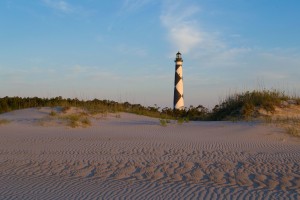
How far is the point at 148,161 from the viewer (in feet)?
24.2

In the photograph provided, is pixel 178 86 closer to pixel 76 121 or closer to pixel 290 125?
pixel 76 121

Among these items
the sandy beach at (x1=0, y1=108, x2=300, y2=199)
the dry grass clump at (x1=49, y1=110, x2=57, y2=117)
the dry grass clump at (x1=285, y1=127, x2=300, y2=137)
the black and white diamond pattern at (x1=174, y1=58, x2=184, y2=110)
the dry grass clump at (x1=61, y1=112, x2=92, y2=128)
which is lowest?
the sandy beach at (x1=0, y1=108, x2=300, y2=199)

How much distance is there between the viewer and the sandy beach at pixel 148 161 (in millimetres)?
5480

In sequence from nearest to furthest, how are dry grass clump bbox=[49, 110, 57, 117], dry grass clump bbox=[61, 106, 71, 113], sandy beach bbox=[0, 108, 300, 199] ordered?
1. sandy beach bbox=[0, 108, 300, 199]
2. dry grass clump bbox=[49, 110, 57, 117]
3. dry grass clump bbox=[61, 106, 71, 113]

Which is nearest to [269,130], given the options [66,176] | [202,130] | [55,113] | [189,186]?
[202,130]

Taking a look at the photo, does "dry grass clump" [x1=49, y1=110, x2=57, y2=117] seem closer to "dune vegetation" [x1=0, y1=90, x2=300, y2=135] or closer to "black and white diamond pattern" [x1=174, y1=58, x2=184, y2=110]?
"dune vegetation" [x1=0, y1=90, x2=300, y2=135]

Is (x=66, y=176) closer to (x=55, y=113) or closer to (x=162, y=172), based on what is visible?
(x=162, y=172)

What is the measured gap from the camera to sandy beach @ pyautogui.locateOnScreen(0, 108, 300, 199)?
18.0 feet

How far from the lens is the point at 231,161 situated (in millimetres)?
7379

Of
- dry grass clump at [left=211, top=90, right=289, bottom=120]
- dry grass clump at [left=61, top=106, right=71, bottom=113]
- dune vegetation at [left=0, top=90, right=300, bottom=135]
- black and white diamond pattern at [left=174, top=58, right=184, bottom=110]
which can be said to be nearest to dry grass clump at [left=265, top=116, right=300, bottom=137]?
dune vegetation at [left=0, top=90, right=300, bottom=135]

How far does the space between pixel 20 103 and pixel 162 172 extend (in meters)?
13.4

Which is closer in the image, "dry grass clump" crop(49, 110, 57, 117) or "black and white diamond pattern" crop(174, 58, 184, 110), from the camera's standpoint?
"dry grass clump" crop(49, 110, 57, 117)

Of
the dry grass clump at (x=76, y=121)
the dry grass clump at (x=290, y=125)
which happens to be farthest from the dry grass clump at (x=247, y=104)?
the dry grass clump at (x=76, y=121)

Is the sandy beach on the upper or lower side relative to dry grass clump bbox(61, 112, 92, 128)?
lower
